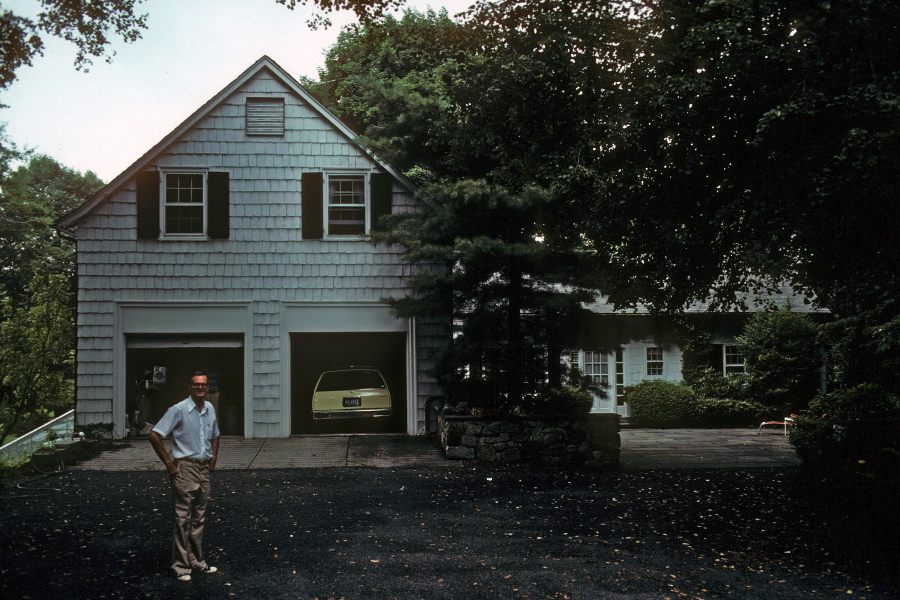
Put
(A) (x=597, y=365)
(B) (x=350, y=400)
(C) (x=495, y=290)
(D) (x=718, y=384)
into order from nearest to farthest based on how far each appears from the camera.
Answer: (C) (x=495, y=290) < (B) (x=350, y=400) < (D) (x=718, y=384) < (A) (x=597, y=365)

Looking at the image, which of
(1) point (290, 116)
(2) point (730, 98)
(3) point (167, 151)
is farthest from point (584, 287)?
(3) point (167, 151)

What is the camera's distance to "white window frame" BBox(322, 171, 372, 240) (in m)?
16.9

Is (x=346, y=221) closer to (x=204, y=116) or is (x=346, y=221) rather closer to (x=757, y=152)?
(x=204, y=116)

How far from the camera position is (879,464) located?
7598 millimetres

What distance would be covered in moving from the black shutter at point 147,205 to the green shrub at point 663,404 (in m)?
13.7

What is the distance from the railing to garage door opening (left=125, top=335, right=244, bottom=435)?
1.20 meters

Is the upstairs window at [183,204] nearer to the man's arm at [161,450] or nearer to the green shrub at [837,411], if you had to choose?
the man's arm at [161,450]

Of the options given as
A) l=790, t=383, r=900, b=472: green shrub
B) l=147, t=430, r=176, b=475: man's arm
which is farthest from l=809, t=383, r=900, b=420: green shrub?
l=147, t=430, r=176, b=475: man's arm

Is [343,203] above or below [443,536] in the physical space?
above

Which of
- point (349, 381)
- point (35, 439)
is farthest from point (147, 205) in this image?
point (349, 381)

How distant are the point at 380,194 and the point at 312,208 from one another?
1.51 m

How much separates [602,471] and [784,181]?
6497 millimetres

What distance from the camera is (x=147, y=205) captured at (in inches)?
651

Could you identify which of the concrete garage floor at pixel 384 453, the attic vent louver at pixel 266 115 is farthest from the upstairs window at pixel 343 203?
the concrete garage floor at pixel 384 453
